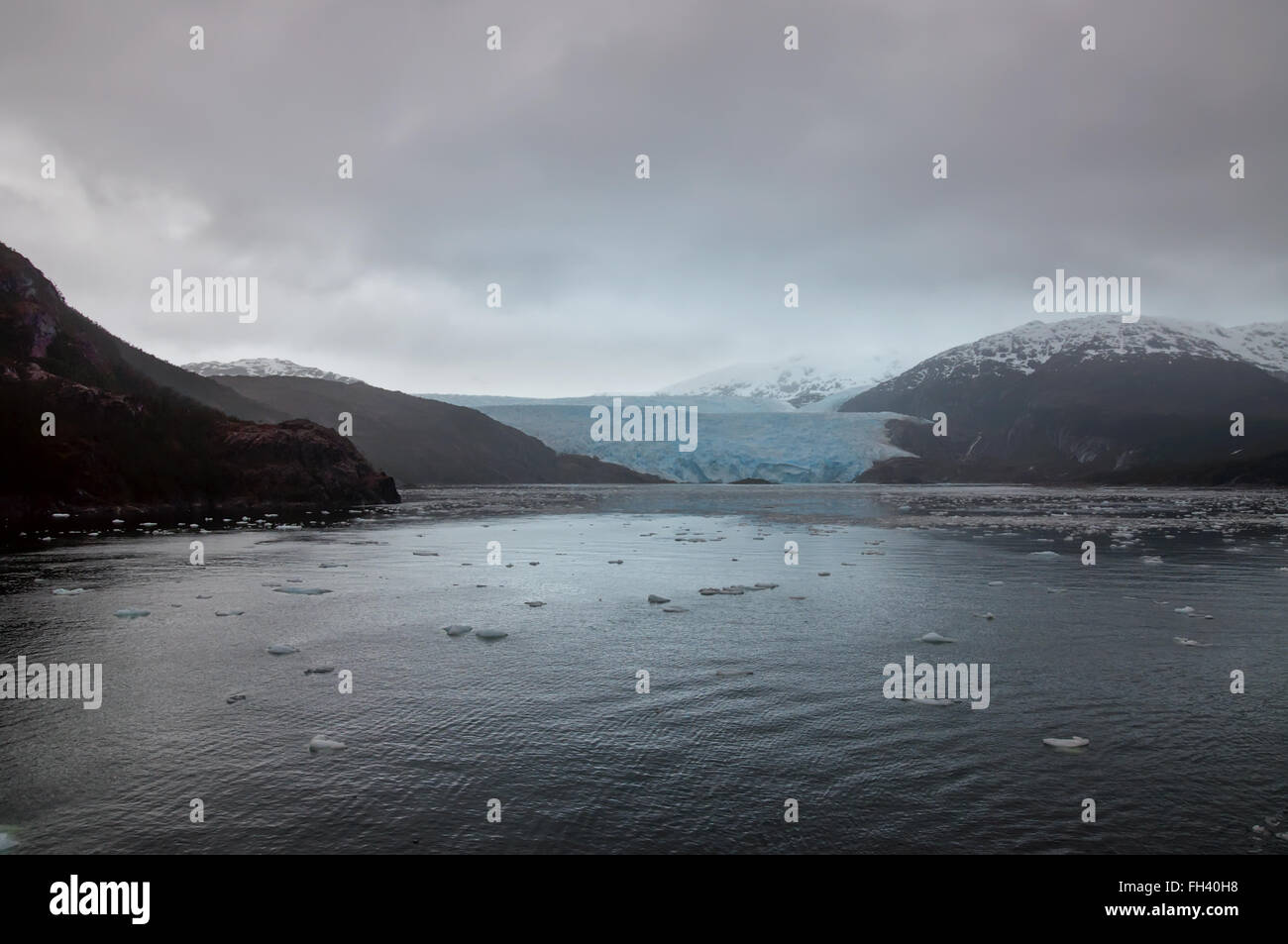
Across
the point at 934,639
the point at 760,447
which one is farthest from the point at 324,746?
the point at 760,447

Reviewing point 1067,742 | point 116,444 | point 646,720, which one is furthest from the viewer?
point 116,444

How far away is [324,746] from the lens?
23.3 ft

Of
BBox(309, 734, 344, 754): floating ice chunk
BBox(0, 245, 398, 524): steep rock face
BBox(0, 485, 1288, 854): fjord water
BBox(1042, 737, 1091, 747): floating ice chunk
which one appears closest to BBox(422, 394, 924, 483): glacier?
BBox(0, 245, 398, 524): steep rock face

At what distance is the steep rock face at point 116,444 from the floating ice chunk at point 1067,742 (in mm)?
48505

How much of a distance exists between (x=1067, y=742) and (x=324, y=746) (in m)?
7.33

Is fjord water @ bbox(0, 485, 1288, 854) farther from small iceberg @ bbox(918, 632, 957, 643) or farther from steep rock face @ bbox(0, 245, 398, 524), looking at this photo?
steep rock face @ bbox(0, 245, 398, 524)

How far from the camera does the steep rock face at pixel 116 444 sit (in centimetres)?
4269

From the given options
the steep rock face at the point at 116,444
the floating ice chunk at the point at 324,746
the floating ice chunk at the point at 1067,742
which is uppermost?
the steep rock face at the point at 116,444

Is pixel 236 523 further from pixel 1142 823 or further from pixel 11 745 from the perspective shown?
pixel 1142 823

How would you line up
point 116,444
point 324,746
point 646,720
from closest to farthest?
point 324,746, point 646,720, point 116,444

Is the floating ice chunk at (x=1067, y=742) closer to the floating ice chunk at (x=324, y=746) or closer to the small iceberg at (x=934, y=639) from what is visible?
the small iceberg at (x=934, y=639)

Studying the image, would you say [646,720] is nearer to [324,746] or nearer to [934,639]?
[324,746]

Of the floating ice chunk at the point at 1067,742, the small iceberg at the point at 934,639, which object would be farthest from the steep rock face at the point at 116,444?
the floating ice chunk at the point at 1067,742
